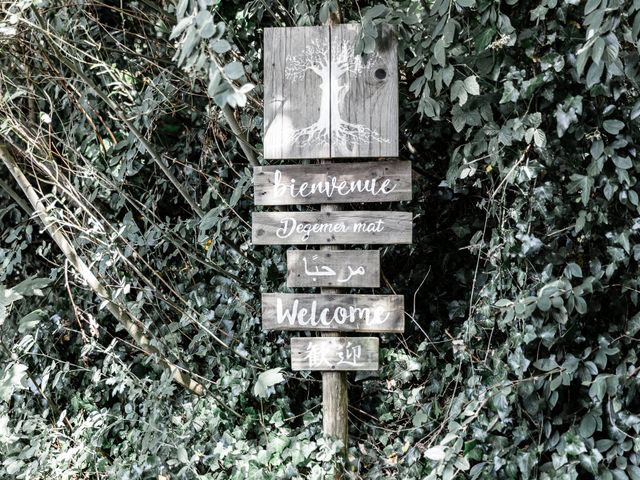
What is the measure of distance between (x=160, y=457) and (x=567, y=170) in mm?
2293

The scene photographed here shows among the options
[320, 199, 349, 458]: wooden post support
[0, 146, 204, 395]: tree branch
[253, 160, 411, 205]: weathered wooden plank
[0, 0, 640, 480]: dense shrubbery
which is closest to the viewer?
[0, 0, 640, 480]: dense shrubbery

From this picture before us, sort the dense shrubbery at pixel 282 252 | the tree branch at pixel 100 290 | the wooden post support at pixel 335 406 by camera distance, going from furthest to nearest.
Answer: the tree branch at pixel 100 290, the wooden post support at pixel 335 406, the dense shrubbery at pixel 282 252

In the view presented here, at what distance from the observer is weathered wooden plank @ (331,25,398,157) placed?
9.80 feet

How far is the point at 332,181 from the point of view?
120 inches

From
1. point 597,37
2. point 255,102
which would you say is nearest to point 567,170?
point 597,37

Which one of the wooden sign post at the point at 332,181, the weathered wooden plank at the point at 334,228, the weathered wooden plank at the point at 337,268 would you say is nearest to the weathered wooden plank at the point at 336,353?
the wooden sign post at the point at 332,181

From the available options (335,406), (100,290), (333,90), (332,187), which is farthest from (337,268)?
(100,290)

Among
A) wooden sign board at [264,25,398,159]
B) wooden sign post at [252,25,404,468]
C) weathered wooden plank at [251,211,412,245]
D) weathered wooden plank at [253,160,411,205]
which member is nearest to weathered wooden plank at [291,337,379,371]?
wooden sign post at [252,25,404,468]

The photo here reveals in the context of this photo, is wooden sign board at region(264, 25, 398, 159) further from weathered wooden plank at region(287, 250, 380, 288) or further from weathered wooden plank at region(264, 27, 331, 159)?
weathered wooden plank at region(287, 250, 380, 288)

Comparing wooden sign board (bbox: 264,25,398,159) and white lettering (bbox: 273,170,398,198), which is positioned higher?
wooden sign board (bbox: 264,25,398,159)

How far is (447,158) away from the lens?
3697 mm

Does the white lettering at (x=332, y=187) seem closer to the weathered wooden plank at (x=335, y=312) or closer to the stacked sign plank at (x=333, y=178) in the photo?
the stacked sign plank at (x=333, y=178)

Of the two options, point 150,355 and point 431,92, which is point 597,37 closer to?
point 431,92

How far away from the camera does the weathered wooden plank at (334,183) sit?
3012 mm
